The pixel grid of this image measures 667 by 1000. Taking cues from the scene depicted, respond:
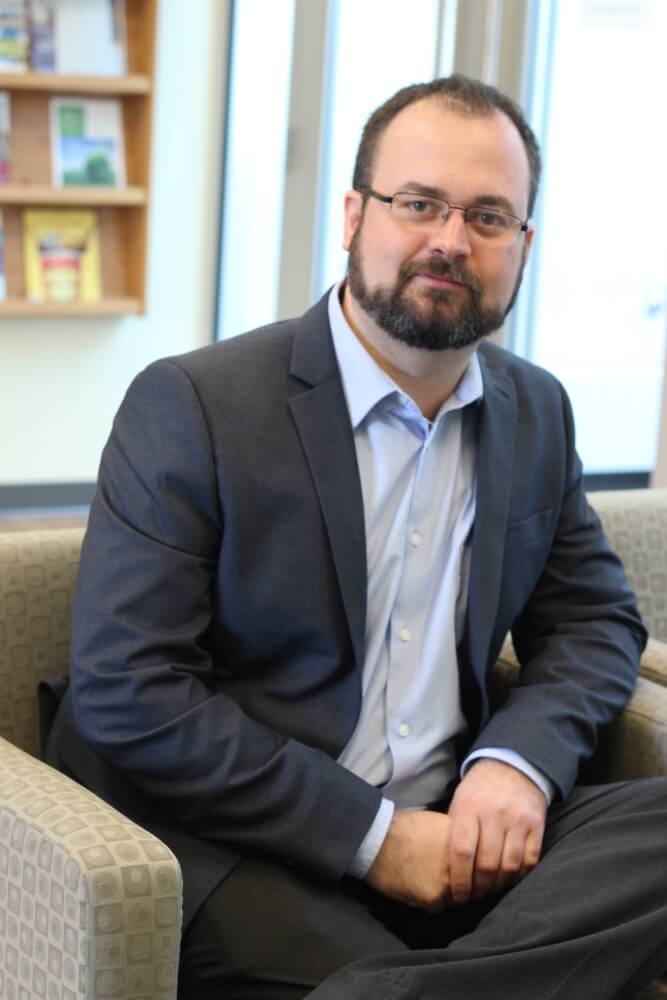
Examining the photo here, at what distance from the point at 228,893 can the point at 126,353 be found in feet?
12.1

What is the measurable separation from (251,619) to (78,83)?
131 inches

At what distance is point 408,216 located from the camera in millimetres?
1657

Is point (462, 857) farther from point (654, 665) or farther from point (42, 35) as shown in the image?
point (42, 35)

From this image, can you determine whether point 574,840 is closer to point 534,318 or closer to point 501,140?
point 501,140

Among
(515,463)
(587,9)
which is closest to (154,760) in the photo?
(515,463)

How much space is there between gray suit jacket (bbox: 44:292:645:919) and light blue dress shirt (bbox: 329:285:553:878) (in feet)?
0.09

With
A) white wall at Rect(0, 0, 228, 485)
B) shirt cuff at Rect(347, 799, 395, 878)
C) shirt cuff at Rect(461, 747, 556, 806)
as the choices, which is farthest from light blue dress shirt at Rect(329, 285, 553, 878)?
white wall at Rect(0, 0, 228, 485)

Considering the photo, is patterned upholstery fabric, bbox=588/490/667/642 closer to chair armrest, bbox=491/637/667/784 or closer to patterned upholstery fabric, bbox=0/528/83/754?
chair armrest, bbox=491/637/667/784

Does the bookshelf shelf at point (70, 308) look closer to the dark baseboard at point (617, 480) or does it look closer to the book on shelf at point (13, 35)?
the book on shelf at point (13, 35)

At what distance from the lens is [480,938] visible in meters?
1.39

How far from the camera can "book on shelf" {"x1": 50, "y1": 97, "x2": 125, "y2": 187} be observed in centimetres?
461

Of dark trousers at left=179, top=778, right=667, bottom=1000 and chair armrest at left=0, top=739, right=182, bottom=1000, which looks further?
dark trousers at left=179, top=778, right=667, bottom=1000

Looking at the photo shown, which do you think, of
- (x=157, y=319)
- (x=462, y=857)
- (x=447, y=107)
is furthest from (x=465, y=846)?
(x=157, y=319)

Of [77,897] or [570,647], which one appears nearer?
[77,897]
